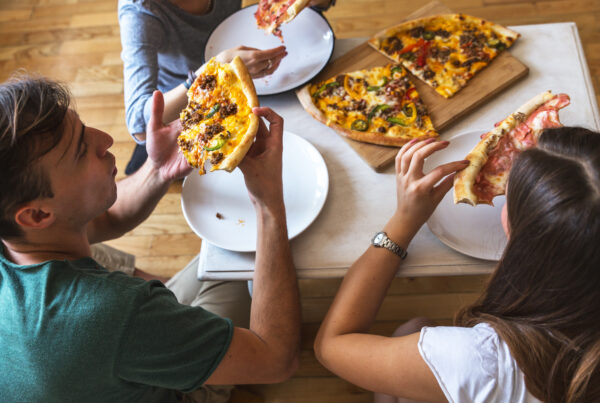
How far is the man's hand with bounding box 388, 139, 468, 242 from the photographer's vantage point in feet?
5.15

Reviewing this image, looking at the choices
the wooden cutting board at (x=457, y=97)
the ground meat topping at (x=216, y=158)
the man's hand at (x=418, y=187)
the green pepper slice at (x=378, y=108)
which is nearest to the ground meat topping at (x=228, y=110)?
the ground meat topping at (x=216, y=158)

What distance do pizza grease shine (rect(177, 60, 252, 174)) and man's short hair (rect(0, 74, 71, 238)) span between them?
1.69ft

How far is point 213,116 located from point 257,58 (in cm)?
33

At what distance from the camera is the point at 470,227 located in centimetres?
165

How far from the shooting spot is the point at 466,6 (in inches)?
154

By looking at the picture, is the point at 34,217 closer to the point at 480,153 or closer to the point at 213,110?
the point at 213,110

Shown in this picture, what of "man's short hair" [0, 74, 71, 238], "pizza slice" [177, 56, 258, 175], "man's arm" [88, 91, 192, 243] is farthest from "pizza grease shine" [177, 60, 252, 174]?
"man's short hair" [0, 74, 71, 238]

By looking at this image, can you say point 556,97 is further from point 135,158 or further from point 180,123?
point 135,158

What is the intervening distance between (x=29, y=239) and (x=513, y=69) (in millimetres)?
1929

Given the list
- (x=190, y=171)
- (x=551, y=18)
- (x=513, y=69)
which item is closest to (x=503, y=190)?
(x=513, y=69)

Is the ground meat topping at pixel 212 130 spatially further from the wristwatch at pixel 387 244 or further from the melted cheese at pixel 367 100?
the wristwatch at pixel 387 244

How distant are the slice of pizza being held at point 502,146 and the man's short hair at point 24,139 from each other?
1.28 m

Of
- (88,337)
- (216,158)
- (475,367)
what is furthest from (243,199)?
(475,367)

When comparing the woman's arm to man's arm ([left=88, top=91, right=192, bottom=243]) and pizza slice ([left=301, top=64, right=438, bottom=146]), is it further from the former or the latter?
man's arm ([left=88, top=91, right=192, bottom=243])
